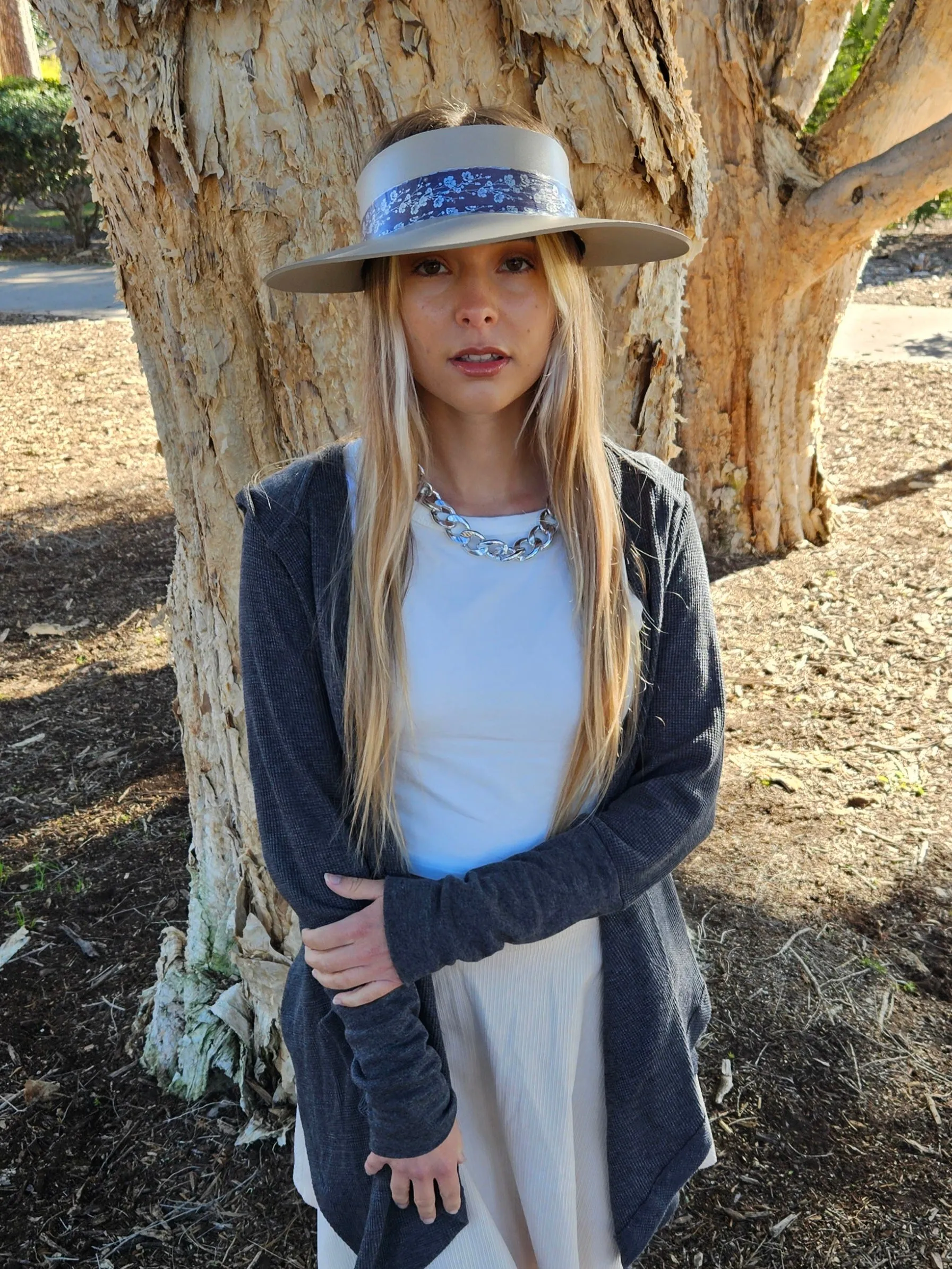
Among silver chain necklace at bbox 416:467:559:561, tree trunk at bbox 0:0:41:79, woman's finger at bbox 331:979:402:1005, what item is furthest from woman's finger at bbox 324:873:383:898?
tree trunk at bbox 0:0:41:79

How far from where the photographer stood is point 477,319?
1486mm

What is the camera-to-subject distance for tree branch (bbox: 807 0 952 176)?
16.3 ft

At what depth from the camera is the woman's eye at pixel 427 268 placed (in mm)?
1522

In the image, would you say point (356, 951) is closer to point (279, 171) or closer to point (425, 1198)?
point (425, 1198)

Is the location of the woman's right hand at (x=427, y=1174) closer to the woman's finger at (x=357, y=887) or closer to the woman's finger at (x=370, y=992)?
the woman's finger at (x=370, y=992)

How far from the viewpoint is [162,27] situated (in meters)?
1.89

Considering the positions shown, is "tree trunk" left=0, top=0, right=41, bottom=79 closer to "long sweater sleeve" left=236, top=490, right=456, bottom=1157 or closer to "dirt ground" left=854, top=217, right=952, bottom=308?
"dirt ground" left=854, top=217, right=952, bottom=308

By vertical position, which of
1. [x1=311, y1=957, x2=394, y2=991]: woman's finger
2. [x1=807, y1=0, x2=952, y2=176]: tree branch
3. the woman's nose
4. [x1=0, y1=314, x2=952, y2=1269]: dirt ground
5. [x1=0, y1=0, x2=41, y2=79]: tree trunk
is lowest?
[x1=0, y1=314, x2=952, y2=1269]: dirt ground

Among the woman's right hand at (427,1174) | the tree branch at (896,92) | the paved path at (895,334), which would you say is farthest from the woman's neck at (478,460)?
the paved path at (895,334)

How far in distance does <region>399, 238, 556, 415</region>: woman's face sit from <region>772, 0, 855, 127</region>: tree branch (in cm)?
437

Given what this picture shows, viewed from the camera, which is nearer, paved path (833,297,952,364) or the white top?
the white top

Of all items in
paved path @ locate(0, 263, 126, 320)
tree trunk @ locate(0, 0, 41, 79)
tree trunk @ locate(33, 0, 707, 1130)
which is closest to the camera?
tree trunk @ locate(33, 0, 707, 1130)

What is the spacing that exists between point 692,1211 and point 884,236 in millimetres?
A: 15037

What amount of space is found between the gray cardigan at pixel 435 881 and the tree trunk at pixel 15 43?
25.0m
